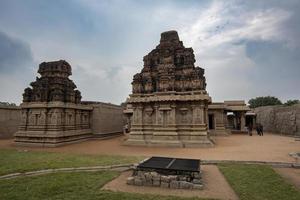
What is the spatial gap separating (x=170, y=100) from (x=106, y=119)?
9978 millimetres

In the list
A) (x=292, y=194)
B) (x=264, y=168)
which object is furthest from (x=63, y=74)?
(x=292, y=194)

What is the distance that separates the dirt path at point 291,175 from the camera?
600 centimetres

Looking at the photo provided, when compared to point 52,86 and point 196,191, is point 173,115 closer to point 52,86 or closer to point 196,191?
point 196,191

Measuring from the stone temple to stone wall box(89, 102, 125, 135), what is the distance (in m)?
6.25

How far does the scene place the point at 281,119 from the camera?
1019 inches

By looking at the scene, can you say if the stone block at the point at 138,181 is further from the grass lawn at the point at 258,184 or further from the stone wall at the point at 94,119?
the stone wall at the point at 94,119

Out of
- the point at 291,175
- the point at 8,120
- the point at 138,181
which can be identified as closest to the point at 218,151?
the point at 291,175

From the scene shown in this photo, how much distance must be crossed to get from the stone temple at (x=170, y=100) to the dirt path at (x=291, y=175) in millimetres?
6652

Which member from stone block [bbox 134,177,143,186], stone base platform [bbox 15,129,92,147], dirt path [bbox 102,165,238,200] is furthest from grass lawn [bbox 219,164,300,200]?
stone base platform [bbox 15,129,92,147]

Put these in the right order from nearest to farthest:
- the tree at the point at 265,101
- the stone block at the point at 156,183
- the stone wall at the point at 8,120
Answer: the stone block at the point at 156,183, the stone wall at the point at 8,120, the tree at the point at 265,101

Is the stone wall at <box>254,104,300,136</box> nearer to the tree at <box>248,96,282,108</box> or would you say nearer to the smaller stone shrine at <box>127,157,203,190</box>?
the smaller stone shrine at <box>127,157,203,190</box>

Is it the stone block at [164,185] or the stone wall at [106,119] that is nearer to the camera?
the stone block at [164,185]

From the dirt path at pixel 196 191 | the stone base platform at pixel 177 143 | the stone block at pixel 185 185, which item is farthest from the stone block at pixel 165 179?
the stone base platform at pixel 177 143

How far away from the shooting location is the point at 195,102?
15.1m
